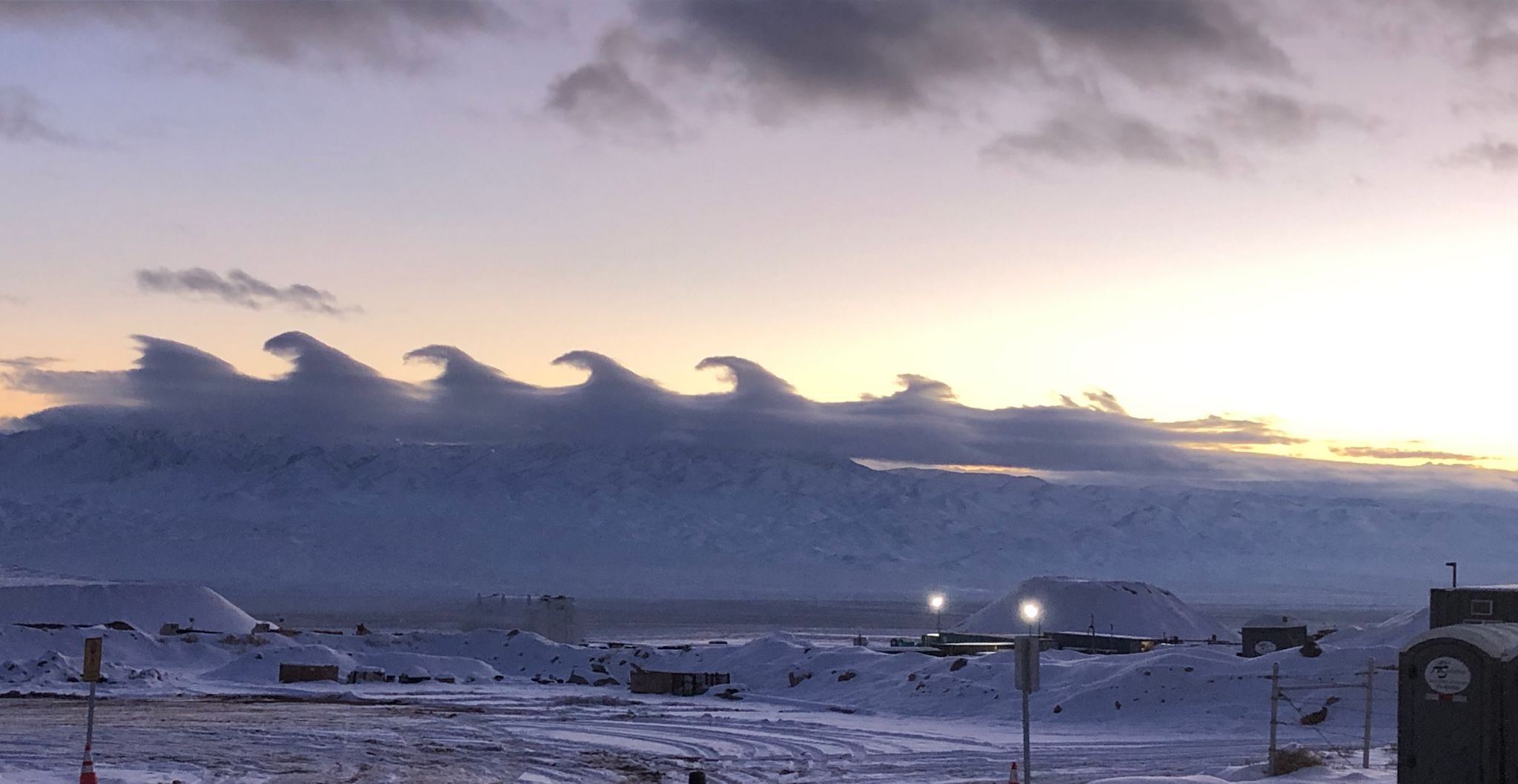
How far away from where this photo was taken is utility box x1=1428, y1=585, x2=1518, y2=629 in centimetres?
3062

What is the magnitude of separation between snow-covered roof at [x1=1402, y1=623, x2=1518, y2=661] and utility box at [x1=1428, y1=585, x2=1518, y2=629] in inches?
231

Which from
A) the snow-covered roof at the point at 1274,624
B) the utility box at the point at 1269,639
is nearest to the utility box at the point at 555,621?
the snow-covered roof at the point at 1274,624

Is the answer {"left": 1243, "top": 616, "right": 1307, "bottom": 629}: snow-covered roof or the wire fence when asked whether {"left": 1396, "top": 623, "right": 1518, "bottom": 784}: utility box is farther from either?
{"left": 1243, "top": 616, "right": 1307, "bottom": 629}: snow-covered roof

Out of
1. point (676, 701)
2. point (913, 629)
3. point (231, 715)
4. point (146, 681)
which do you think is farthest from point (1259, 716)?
point (913, 629)

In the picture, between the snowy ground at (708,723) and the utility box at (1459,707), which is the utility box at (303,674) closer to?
the snowy ground at (708,723)

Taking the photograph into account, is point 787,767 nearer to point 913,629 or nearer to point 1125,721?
point 1125,721

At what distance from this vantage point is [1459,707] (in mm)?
23906

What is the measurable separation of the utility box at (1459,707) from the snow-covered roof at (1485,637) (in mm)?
16

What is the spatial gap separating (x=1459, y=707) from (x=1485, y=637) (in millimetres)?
1121

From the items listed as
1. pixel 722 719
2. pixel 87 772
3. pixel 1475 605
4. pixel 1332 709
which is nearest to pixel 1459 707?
pixel 1475 605

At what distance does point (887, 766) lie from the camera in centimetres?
3631

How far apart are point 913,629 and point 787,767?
138504mm

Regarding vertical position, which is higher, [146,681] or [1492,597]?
[1492,597]

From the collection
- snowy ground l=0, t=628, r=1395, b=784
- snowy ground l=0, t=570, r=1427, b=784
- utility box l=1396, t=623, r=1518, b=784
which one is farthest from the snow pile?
utility box l=1396, t=623, r=1518, b=784
